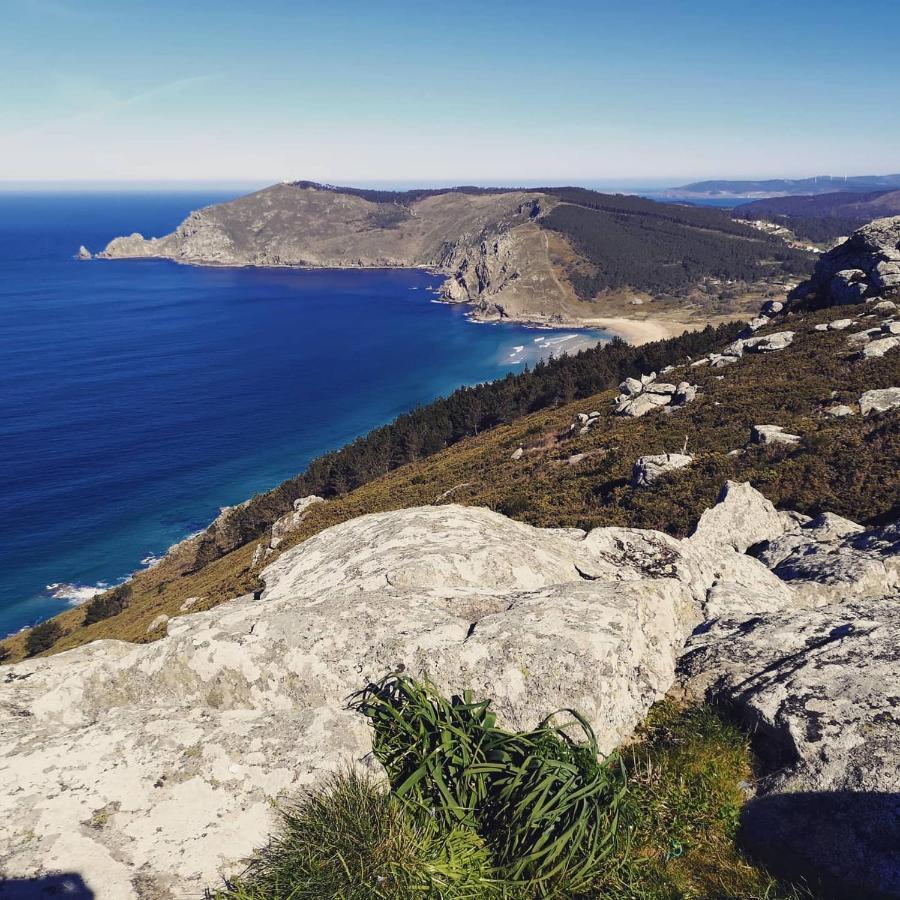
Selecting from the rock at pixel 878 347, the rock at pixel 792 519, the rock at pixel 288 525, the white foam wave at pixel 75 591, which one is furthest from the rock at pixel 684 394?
the white foam wave at pixel 75 591

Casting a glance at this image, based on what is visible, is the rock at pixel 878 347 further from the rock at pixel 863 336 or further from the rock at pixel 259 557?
the rock at pixel 259 557

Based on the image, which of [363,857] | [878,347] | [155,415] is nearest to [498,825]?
[363,857]

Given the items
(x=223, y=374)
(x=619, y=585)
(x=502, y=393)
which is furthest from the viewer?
(x=223, y=374)

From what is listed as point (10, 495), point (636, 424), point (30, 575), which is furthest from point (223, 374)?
point (636, 424)

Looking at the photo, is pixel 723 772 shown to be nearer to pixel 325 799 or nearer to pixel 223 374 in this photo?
pixel 325 799

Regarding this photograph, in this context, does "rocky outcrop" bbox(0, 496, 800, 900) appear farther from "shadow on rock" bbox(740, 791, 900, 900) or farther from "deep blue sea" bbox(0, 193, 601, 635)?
"deep blue sea" bbox(0, 193, 601, 635)
